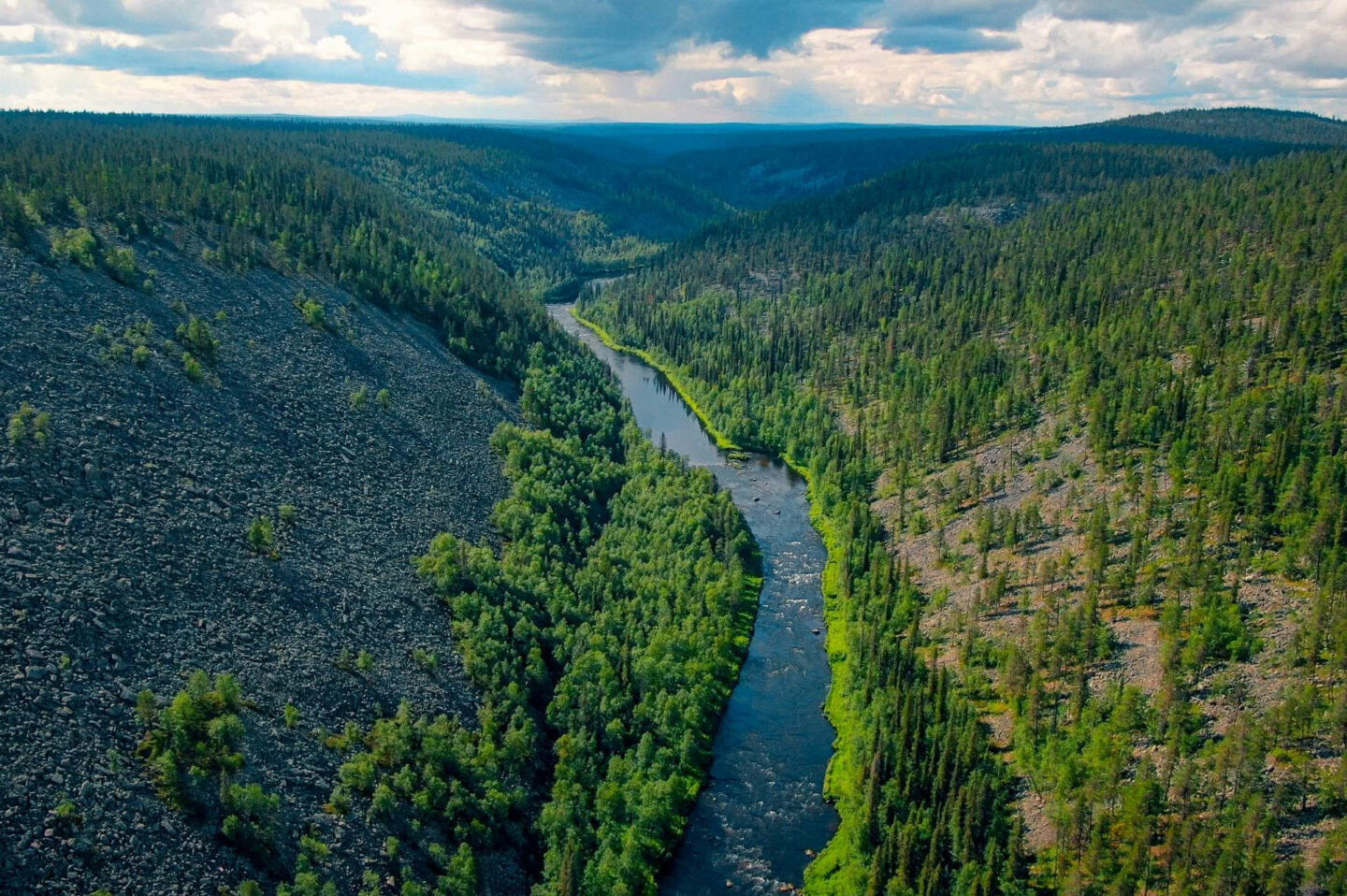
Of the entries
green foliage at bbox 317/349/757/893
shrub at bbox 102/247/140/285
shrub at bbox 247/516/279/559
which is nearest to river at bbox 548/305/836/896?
green foliage at bbox 317/349/757/893

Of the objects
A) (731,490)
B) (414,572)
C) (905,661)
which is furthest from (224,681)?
(731,490)

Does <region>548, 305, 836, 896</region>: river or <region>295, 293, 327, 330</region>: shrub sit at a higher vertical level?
<region>295, 293, 327, 330</region>: shrub

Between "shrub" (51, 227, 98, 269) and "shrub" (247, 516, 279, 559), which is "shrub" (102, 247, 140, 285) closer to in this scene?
"shrub" (51, 227, 98, 269)

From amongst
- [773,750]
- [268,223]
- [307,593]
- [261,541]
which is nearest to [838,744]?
[773,750]

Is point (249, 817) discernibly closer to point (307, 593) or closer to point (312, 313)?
point (307, 593)

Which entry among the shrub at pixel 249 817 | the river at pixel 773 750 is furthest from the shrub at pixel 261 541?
the river at pixel 773 750

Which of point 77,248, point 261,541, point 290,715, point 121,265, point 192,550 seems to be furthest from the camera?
point 121,265
